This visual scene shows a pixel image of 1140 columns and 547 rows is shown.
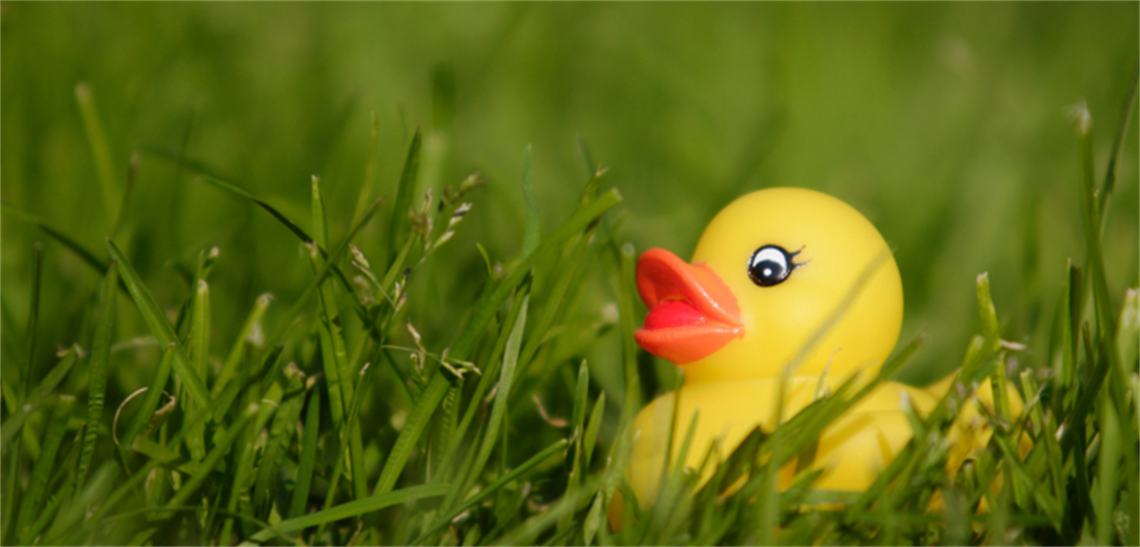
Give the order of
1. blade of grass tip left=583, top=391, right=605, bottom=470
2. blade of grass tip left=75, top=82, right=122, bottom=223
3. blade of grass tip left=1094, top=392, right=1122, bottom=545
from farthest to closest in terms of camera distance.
A: 1. blade of grass tip left=75, top=82, right=122, bottom=223
2. blade of grass tip left=583, top=391, right=605, bottom=470
3. blade of grass tip left=1094, top=392, right=1122, bottom=545

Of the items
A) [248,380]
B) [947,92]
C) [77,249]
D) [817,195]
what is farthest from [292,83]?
[947,92]

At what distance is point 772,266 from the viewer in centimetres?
106

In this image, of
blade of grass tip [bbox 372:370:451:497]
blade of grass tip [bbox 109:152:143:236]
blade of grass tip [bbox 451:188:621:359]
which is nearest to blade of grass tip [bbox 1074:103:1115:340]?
blade of grass tip [bbox 451:188:621:359]

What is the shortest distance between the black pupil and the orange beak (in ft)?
0.14

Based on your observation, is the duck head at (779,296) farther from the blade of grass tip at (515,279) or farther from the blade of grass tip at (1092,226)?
the blade of grass tip at (1092,226)

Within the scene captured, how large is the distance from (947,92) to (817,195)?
148cm

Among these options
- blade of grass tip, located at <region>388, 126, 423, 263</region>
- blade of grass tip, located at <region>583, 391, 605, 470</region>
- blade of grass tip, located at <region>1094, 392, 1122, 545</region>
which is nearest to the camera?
blade of grass tip, located at <region>1094, 392, 1122, 545</region>

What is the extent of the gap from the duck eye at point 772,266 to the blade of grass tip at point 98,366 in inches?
29.8

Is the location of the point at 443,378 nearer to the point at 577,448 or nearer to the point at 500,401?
the point at 500,401

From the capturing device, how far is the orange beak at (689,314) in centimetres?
105

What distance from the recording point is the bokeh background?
1.67 m

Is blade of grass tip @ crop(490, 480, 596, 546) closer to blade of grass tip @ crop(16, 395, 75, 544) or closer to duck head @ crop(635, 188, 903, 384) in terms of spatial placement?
duck head @ crop(635, 188, 903, 384)

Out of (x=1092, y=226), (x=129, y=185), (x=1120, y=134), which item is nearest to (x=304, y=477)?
(x=129, y=185)

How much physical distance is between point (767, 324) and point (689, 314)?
10cm
